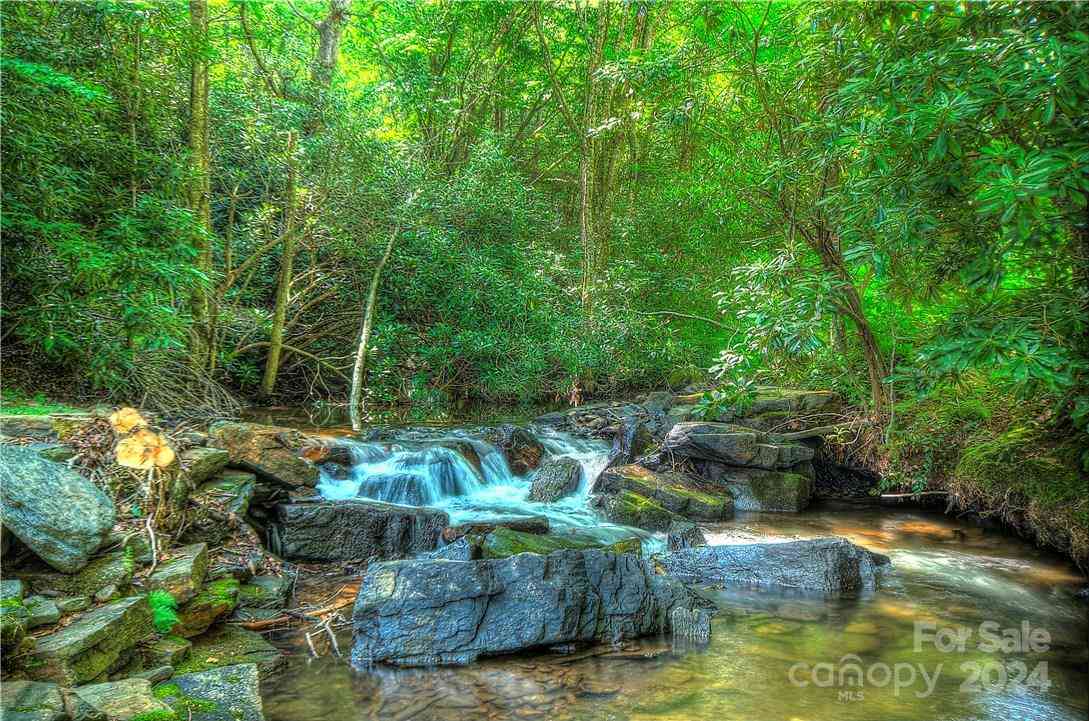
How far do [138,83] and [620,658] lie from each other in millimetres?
8296

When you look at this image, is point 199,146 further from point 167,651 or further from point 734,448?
point 734,448

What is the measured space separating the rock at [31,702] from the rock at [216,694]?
68 cm

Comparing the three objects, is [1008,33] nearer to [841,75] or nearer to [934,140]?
[934,140]

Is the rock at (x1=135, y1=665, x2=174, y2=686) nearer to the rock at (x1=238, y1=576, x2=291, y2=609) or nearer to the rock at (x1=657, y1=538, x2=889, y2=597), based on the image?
the rock at (x1=238, y1=576, x2=291, y2=609)

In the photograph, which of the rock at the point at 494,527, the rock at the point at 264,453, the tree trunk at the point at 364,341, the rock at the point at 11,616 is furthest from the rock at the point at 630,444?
the rock at the point at 11,616

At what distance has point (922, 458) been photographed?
820 cm

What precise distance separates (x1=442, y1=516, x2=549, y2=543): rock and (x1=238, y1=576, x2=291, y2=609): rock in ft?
6.13

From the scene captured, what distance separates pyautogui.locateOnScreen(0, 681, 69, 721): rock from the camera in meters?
2.40

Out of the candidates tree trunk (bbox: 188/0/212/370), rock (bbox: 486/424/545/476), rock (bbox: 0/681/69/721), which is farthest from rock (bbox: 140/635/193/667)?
rock (bbox: 486/424/545/476)

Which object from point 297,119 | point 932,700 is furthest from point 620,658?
point 297,119

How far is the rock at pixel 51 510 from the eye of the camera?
13.0ft

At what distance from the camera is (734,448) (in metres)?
9.92

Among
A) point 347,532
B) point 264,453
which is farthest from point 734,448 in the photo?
point 264,453

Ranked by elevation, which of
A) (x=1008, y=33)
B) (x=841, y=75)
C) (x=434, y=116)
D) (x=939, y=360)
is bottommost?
(x=939, y=360)
